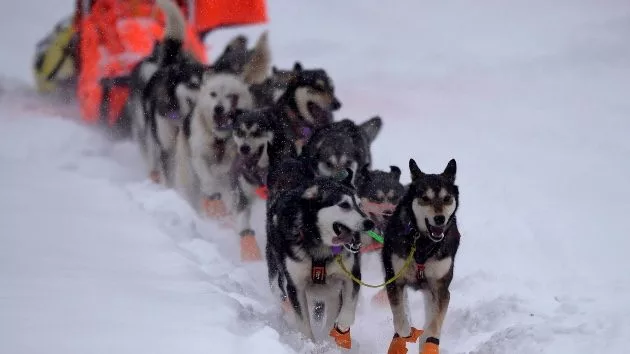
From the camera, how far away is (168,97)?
687cm

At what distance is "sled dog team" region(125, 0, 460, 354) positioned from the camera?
390 cm

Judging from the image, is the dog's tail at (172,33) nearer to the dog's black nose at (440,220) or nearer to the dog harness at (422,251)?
the dog harness at (422,251)

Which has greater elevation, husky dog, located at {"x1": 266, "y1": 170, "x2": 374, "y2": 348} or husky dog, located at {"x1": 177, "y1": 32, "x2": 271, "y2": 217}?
husky dog, located at {"x1": 177, "y1": 32, "x2": 271, "y2": 217}

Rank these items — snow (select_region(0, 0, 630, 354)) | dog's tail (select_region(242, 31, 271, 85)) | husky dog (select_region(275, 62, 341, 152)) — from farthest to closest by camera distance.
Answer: dog's tail (select_region(242, 31, 271, 85)), husky dog (select_region(275, 62, 341, 152)), snow (select_region(0, 0, 630, 354))

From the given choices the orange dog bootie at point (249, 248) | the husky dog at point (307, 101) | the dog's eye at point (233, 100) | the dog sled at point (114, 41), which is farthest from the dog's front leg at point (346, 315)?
the dog sled at point (114, 41)

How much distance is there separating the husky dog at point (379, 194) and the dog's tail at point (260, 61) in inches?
97.4

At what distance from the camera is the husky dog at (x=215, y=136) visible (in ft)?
21.0

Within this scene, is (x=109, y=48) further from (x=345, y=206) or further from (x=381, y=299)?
(x=345, y=206)

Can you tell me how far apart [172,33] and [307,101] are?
1903 millimetres

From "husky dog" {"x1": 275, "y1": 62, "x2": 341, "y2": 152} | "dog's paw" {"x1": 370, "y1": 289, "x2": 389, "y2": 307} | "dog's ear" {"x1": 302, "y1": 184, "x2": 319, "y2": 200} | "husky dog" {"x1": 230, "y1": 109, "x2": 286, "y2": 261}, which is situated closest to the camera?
"dog's ear" {"x1": 302, "y1": 184, "x2": 319, "y2": 200}

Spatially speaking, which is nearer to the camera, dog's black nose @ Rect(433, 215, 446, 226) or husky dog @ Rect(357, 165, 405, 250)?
dog's black nose @ Rect(433, 215, 446, 226)

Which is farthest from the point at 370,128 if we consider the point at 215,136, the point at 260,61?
the point at 260,61

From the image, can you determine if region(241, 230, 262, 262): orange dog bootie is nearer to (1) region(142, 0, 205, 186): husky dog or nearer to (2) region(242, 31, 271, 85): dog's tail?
(1) region(142, 0, 205, 186): husky dog

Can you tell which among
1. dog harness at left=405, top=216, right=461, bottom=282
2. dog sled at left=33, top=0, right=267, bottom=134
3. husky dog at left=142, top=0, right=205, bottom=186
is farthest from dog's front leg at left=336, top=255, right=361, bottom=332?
dog sled at left=33, top=0, right=267, bottom=134
